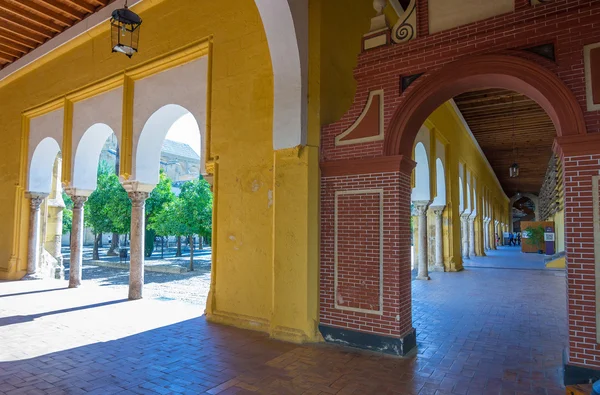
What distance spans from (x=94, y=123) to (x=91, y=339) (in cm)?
643

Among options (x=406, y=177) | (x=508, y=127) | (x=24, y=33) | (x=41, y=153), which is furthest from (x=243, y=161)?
(x=508, y=127)

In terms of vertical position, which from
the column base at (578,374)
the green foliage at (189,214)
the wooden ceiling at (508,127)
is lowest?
the column base at (578,374)

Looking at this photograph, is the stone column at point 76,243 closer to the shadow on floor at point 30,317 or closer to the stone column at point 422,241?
the shadow on floor at point 30,317

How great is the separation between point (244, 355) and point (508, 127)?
16.3 meters

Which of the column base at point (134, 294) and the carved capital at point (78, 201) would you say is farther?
the carved capital at point (78, 201)

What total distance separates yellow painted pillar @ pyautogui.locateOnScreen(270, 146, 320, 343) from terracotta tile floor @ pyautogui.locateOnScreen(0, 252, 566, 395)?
0.38m

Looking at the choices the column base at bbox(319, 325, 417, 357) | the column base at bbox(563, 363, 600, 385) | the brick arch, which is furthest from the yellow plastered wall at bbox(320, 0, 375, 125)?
the column base at bbox(563, 363, 600, 385)

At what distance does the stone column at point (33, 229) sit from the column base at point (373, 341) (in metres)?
11.0

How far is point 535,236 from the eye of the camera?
89.1 ft

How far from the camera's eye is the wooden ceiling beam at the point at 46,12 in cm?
953

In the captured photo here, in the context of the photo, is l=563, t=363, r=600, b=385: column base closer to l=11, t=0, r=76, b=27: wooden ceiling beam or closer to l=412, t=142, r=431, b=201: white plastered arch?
l=412, t=142, r=431, b=201: white plastered arch

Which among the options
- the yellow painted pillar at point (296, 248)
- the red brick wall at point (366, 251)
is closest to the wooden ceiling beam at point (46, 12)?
the yellow painted pillar at point (296, 248)

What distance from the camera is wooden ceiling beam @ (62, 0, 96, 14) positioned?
9.71m

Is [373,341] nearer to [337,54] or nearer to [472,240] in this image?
[337,54]
